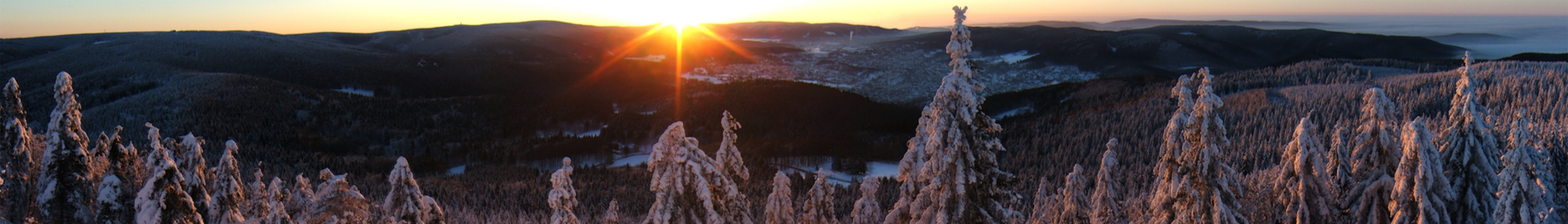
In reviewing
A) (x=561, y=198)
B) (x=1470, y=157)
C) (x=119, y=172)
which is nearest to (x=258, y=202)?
(x=119, y=172)

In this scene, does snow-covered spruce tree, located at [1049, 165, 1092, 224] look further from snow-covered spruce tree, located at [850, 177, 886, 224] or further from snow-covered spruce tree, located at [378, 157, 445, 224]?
snow-covered spruce tree, located at [378, 157, 445, 224]

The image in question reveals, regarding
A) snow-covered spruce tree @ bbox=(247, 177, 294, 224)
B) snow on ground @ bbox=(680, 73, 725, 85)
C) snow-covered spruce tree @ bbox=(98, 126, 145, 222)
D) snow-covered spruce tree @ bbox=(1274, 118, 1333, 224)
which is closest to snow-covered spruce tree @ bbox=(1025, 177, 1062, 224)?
snow-covered spruce tree @ bbox=(1274, 118, 1333, 224)

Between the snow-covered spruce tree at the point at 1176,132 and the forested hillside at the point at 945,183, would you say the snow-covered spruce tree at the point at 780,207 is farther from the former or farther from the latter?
the snow-covered spruce tree at the point at 1176,132

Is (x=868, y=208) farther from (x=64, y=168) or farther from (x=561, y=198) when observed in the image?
(x=64, y=168)

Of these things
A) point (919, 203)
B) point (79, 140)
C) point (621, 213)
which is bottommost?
point (621, 213)

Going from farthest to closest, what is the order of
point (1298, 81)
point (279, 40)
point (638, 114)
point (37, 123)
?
point (279, 40) → point (1298, 81) → point (638, 114) → point (37, 123)

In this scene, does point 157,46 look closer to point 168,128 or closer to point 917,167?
point 168,128

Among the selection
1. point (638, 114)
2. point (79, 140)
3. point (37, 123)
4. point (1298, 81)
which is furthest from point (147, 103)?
point (1298, 81)
